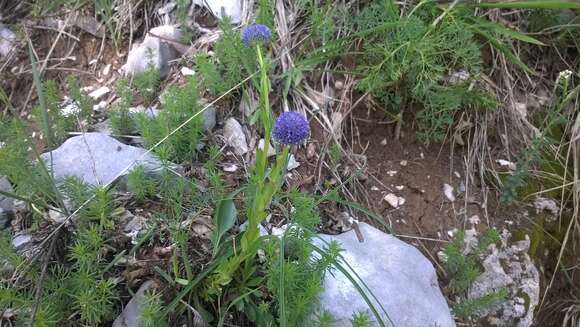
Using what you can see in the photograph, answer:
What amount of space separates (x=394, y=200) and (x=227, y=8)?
122cm

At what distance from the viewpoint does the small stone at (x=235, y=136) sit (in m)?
2.14

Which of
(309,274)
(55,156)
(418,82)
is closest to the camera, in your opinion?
(309,274)

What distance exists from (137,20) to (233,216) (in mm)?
1495

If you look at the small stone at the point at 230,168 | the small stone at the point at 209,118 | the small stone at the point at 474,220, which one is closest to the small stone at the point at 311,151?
the small stone at the point at 230,168

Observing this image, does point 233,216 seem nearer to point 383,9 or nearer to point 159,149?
point 159,149

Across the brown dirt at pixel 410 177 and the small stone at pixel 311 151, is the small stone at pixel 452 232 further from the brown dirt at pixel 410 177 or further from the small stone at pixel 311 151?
the small stone at pixel 311 151

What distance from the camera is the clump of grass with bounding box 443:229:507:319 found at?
6.05ft

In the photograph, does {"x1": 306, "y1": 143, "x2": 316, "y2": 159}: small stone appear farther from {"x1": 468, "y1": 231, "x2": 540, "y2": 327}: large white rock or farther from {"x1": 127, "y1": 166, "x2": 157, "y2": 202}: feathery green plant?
{"x1": 468, "y1": 231, "x2": 540, "y2": 327}: large white rock

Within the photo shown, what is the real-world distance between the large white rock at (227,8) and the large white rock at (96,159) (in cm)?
88

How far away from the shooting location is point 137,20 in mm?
2633

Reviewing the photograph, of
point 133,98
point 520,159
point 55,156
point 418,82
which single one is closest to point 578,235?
point 520,159

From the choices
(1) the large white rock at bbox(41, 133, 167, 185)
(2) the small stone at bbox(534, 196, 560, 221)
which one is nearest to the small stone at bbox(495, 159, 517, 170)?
(2) the small stone at bbox(534, 196, 560, 221)

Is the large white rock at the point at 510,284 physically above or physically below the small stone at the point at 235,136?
below

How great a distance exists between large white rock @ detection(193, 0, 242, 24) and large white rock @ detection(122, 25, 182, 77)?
20 cm
